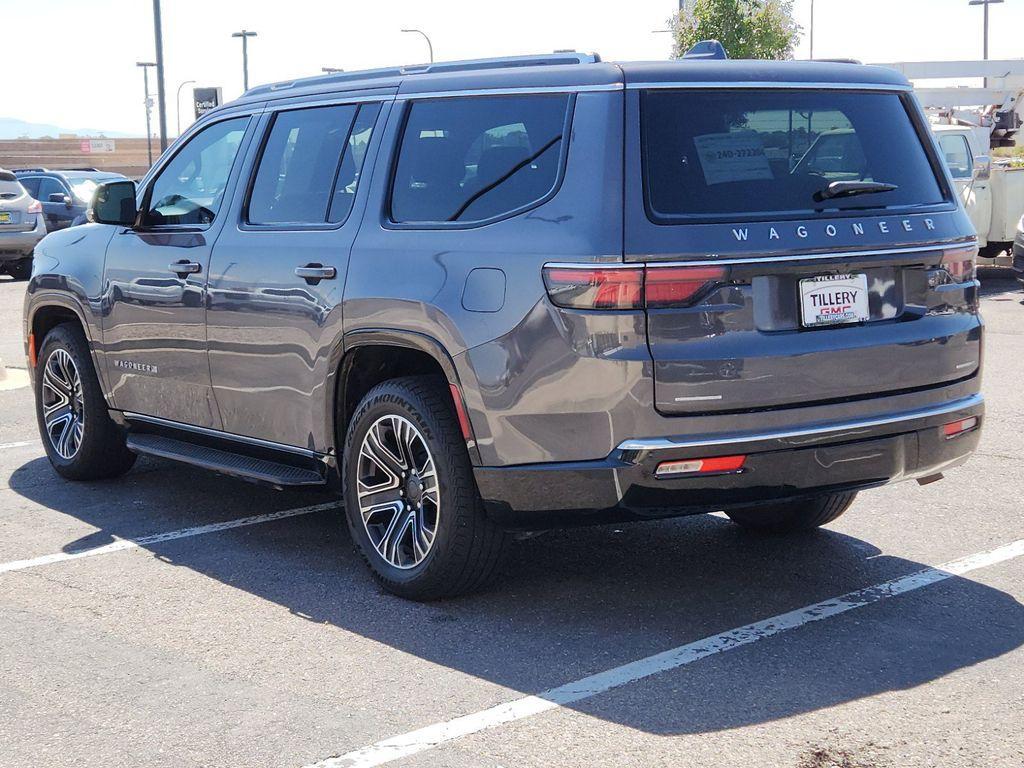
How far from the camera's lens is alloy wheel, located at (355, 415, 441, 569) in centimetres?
520

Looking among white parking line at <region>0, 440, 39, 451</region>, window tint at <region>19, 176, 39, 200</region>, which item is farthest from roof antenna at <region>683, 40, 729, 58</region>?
window tint at <region>19, 176, 39, 200</region>

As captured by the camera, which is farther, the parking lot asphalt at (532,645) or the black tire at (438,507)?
the black tire at (438,507)

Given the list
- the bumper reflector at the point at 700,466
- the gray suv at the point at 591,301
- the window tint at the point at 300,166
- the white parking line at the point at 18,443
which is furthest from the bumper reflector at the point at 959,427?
the white parking line at the point at 18,443

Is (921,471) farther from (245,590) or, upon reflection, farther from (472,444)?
(245,590)

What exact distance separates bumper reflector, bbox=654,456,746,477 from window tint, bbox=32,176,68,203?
23.0 metres

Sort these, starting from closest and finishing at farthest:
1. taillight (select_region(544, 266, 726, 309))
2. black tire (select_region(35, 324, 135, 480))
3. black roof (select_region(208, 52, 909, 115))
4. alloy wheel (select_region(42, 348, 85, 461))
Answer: taillight (select_region(544, 266, 726, 309)) → black roof (select_region(208, 52, 909, 115)) → black tire (select_region(35, 324, 135, 480)) → alloy wheel (select_region(42, 348, 85, 461))

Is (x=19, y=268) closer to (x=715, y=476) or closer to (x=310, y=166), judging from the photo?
(x=310, y=166)

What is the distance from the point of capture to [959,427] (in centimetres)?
510

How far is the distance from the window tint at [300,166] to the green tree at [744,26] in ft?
131

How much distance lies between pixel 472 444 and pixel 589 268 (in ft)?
2.60

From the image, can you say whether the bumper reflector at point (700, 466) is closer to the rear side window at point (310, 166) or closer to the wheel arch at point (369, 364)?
the wheel arch at point (369, 364)

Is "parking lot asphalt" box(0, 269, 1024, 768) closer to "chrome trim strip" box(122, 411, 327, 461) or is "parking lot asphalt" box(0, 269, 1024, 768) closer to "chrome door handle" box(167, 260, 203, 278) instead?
"chrome trim strip" box(122, 411, 327, 461)

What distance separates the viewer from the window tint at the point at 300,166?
5770mm

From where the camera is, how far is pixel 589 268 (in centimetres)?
453
